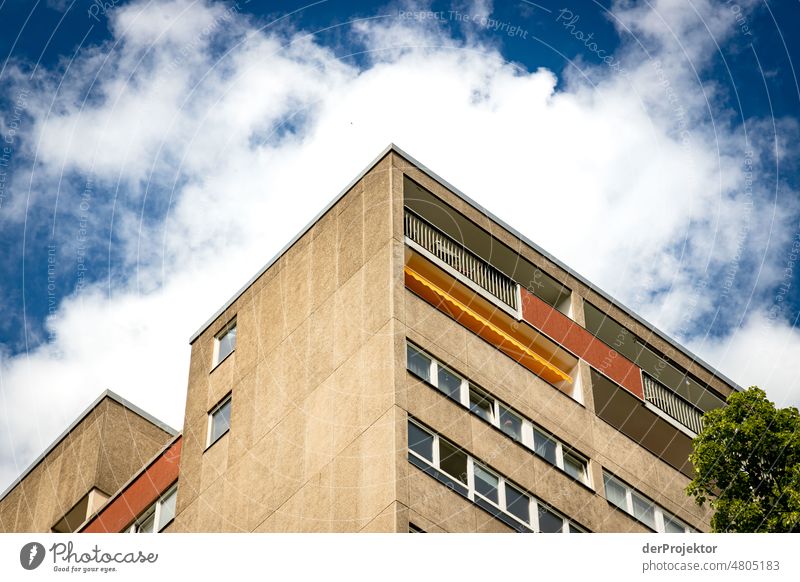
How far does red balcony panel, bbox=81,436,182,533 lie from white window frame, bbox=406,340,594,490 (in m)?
10.0

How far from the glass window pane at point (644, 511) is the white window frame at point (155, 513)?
45.0 feet

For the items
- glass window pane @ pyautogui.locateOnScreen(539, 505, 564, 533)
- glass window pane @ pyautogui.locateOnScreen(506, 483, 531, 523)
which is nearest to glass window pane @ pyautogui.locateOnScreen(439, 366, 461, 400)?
glass window pane @ pyautogui.locateOnScreen(506, 483, 531, 523)

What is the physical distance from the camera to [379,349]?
1331 inches

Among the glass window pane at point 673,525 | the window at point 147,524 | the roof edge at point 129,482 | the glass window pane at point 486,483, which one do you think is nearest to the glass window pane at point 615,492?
the glass window pane at point 673,525

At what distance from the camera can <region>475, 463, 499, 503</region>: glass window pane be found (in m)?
33.5

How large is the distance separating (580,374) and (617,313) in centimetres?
408

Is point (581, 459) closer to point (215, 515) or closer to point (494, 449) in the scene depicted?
point (494, 449)

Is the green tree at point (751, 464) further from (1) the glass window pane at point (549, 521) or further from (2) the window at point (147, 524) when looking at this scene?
(2) the window at point (147, 524)

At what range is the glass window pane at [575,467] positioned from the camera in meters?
37.8

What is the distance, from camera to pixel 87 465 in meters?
48.0

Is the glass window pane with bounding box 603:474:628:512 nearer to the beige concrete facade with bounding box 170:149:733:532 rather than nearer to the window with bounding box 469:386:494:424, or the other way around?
→ the beige concrete facade with bounding box 170:149:733:532

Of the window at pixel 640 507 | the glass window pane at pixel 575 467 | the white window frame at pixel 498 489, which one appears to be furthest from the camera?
the window at pixel 640 507
